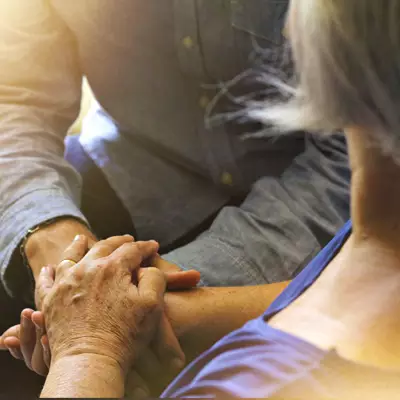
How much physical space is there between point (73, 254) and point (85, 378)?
0.54 ft

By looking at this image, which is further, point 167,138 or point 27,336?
point 167,138

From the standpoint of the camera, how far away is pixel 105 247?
49 cm

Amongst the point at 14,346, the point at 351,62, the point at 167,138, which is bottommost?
the point at 14,346

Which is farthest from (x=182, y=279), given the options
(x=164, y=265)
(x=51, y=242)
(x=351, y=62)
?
(x=351, y=62)

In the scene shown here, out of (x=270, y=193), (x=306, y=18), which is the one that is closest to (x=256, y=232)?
(x=270, y=193)

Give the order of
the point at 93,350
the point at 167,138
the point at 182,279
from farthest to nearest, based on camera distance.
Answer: the point at 167,138 → the point at 182,279 → the point at 93,350

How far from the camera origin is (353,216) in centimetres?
37

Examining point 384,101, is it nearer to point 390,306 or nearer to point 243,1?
point 390,306

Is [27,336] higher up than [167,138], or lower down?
lower down

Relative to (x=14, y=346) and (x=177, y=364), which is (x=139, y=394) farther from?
(x=14, y=346)

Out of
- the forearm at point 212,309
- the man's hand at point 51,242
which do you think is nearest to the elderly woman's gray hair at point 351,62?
the forearm at point 212,309

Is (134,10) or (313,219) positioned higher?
(134,10)

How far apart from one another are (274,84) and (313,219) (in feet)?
0.51

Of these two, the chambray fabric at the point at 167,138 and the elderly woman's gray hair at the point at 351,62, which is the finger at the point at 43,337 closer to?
the chambray fabric at the point at 167,138
